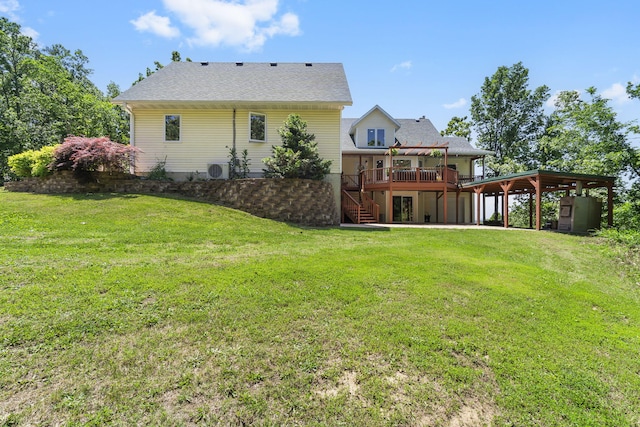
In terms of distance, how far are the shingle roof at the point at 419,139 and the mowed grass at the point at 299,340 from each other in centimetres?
1445

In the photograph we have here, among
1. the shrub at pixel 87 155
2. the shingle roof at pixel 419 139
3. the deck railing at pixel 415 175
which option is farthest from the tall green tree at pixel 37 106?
the deck railing at pixel 415 175

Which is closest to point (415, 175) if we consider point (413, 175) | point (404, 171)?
point (413, 175)

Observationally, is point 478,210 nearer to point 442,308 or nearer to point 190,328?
point 442,308

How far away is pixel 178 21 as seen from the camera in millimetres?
14055

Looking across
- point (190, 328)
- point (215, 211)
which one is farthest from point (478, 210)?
point (190, 328)

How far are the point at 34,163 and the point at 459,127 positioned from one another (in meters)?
34.7

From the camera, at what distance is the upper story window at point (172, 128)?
14.7m

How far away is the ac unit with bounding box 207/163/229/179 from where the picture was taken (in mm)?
14399

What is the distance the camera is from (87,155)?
11984 millimetres

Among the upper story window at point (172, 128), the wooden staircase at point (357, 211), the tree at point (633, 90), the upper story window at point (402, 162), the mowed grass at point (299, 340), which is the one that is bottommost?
the mowed grass at point (299, 340)

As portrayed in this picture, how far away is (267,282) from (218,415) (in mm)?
2453

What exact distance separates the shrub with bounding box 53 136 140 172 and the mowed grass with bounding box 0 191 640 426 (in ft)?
21.6

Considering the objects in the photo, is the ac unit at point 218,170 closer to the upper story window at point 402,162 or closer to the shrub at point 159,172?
the shrub at point 159,172

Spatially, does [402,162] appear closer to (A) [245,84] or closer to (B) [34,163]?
(A) [245,84]
